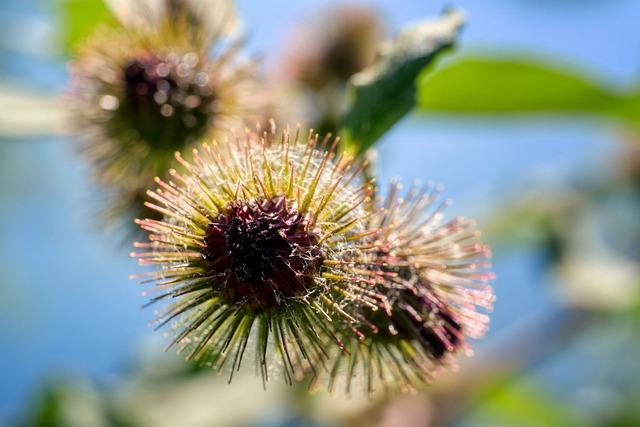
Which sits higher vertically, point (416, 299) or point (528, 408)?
point (416, 299)

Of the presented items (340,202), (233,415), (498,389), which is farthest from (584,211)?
(340,202)

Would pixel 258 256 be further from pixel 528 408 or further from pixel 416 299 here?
pixel 528 408

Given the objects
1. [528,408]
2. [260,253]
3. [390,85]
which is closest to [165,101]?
[390,85]

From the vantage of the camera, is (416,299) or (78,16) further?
(78,16)

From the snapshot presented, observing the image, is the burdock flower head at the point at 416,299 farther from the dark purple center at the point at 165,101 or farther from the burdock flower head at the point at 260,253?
the dark purple center at the point at 165,101

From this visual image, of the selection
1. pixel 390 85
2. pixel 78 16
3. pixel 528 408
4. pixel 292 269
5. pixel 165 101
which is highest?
→ pixel 78 16

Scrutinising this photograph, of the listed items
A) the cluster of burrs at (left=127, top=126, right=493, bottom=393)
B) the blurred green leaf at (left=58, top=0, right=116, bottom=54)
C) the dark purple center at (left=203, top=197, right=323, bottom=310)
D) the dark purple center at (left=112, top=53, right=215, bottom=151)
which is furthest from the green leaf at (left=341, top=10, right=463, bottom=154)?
the blurred green leaf at (left=58, top=0, right=116, bottom=54)

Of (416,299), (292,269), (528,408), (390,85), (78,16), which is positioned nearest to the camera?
(292,269)
